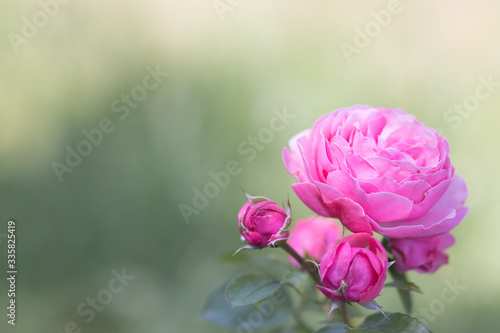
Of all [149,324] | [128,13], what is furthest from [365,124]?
[128,13]

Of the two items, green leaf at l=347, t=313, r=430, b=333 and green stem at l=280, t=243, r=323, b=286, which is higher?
green stem at l=280, t=243, r=323, b=286

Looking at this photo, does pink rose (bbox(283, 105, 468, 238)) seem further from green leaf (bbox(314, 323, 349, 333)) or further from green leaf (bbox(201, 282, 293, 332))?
green leaf (bbox(201, 282, 293, 332))

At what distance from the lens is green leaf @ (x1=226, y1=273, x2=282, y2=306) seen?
0.59 metres

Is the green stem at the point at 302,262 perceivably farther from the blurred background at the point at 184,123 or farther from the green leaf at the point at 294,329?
the blurred background at the point at 184,123

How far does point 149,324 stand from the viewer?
50.3 inches
